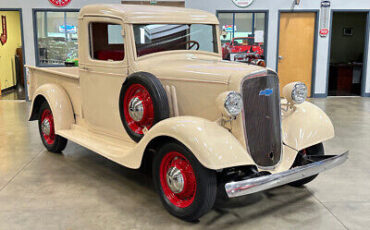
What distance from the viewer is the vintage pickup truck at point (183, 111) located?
9.36 feet

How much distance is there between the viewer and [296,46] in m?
9.45

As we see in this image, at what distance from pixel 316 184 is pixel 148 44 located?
86.4 inches

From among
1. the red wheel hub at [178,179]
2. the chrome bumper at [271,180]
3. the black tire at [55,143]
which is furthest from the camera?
the black tire at [55,143]

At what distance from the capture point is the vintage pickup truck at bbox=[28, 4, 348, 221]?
2.85 meters

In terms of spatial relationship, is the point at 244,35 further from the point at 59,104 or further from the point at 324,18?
the point at 59,104

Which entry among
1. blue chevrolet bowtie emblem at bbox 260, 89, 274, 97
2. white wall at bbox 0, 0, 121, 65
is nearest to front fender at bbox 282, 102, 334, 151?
blue chevrolet bowtie emblem at bbox 260, 89, 274, 97

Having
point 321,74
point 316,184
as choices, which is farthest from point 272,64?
point 316,184

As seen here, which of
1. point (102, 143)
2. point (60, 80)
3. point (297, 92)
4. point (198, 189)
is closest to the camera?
point (198, 189)

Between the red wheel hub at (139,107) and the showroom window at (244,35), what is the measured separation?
19.9 feet

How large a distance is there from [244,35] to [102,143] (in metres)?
6.47

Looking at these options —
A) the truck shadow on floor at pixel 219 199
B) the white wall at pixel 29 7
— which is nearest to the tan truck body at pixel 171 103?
the truck shadow on floor at pixel 219 199

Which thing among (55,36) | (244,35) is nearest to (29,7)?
(55,36)

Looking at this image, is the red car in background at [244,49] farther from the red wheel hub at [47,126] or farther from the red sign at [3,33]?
the red sign at [3,33]

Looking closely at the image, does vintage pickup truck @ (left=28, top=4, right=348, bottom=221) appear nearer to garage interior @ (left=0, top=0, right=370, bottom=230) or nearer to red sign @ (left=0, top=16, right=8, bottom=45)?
garage interior @ (left=0, top=0, right=370, bottom=230)
